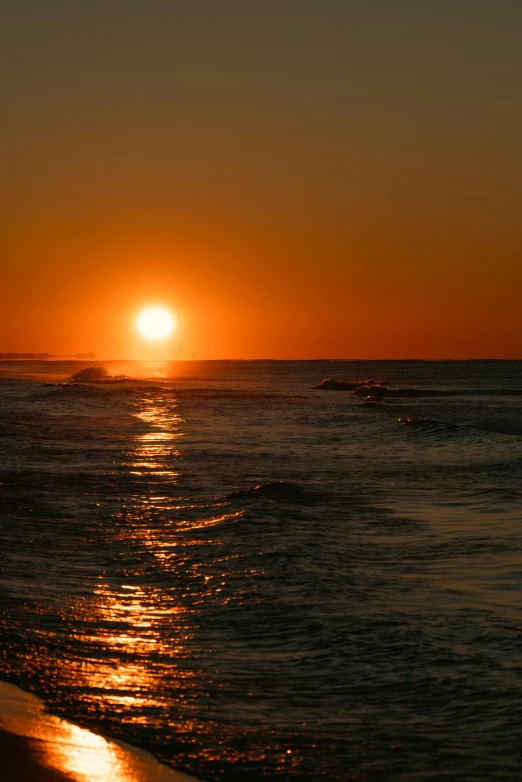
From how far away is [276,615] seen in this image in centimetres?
1152

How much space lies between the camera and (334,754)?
7.37 m

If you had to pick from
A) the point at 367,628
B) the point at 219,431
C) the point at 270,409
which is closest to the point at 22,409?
the point at 270,409

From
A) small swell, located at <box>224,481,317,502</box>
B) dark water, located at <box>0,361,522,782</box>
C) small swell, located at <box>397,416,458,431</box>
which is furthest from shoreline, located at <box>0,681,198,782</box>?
small swell, located at <box>397,416,458,431</box>

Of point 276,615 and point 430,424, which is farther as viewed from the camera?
point 430,424

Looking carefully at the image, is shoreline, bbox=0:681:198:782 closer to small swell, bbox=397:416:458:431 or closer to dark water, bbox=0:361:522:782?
dark water, bbox=0:361:522:782

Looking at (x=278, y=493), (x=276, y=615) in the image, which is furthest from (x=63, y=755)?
(x=278, y=493)

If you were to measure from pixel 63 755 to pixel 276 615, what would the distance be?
15.9 feet

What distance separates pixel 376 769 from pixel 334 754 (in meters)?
0.40

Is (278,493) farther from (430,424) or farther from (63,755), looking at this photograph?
(430,424)

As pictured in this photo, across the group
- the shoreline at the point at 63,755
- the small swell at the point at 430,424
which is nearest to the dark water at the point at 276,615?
the shoreline at the point at 63,755

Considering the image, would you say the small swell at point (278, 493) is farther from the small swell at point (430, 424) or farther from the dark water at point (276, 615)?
the small swell at point (430, 424)

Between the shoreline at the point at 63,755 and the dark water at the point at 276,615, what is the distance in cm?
24

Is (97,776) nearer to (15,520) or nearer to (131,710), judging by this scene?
(131,710)

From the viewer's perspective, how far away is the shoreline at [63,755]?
662 cm
